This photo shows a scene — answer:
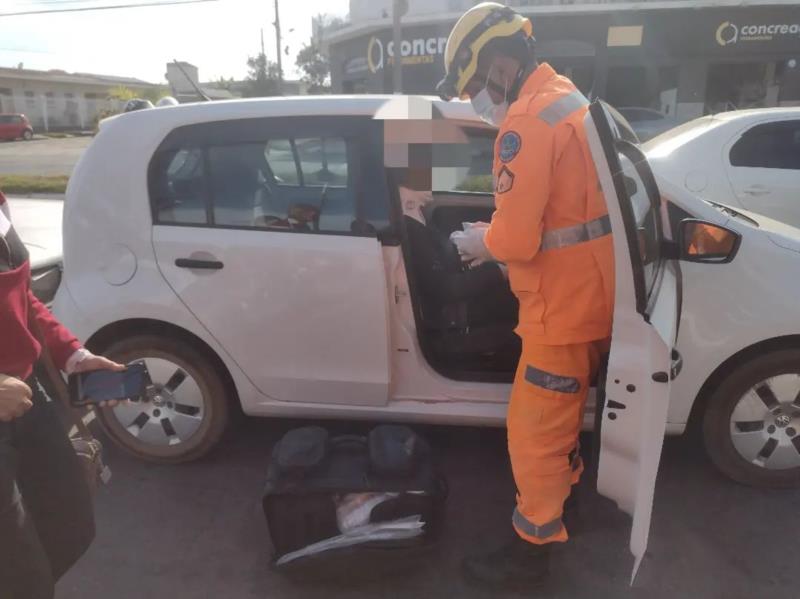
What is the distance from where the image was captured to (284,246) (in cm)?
282

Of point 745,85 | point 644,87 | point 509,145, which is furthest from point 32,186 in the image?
point 745,85

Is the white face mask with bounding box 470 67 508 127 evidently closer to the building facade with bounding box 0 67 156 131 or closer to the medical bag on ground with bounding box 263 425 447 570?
the medical bag on ground with bounding box 263 425 447 570

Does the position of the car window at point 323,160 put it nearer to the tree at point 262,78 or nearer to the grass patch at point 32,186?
the grass patch at point 32,186

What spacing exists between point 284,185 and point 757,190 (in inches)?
160

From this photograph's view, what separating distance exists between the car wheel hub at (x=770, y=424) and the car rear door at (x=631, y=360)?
93 centimetres

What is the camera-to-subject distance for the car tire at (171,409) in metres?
3.02

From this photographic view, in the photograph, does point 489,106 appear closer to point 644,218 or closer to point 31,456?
point 644,218

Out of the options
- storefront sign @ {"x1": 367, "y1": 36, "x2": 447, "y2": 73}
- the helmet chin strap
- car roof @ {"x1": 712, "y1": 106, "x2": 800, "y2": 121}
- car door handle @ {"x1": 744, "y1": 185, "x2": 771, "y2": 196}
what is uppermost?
storefront sign @ {"x1": 367, "y1": 36, "x2": 447, "y2": 73}

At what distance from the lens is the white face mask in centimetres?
229

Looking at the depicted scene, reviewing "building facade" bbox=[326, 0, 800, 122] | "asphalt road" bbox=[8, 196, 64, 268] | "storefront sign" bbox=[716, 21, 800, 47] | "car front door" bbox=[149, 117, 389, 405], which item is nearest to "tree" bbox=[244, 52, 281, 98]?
"building facade" bbox=[326, 0, 800, 122]

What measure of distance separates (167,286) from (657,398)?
2054mm

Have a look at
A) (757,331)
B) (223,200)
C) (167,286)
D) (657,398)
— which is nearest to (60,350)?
(167,286)

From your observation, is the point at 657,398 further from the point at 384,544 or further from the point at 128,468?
the point at 128,468

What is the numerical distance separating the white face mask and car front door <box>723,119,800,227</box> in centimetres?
361
